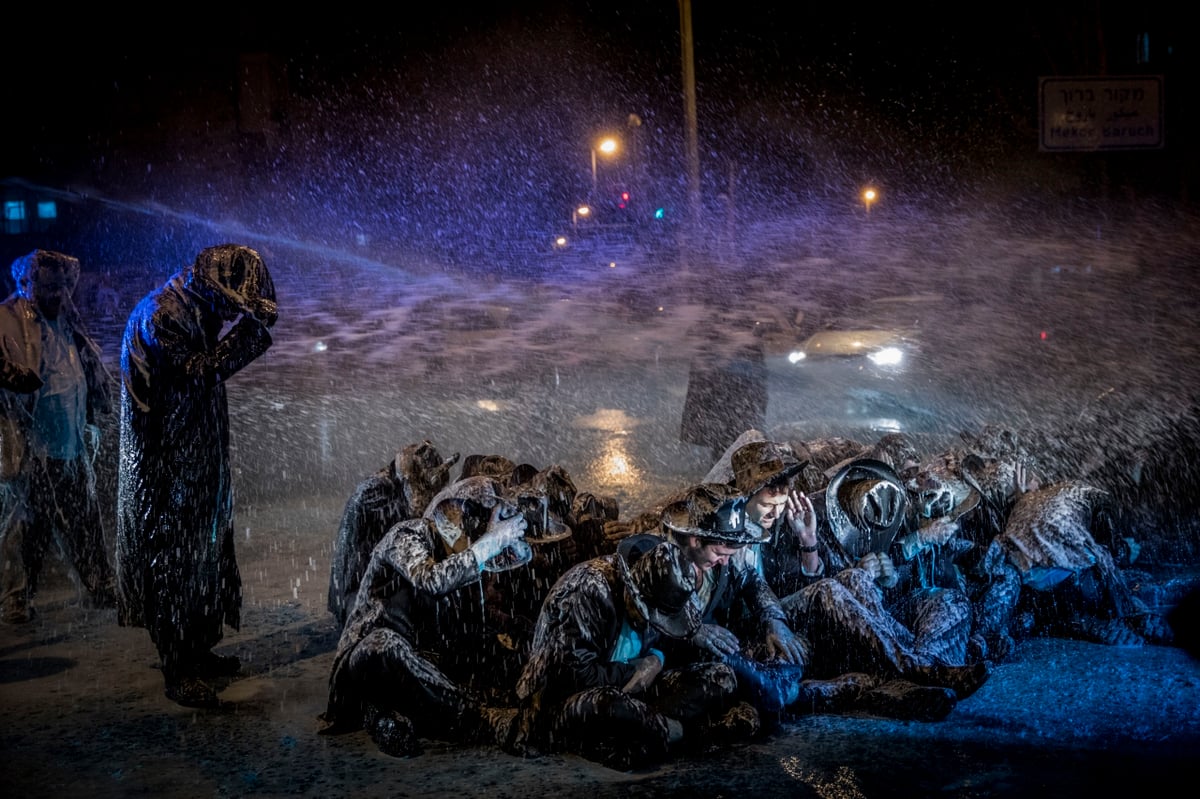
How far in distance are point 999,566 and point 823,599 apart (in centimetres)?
117

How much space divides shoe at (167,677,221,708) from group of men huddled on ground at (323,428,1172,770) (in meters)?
0.69

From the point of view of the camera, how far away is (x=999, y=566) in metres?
5.78

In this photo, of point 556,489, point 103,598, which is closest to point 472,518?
point 556,489

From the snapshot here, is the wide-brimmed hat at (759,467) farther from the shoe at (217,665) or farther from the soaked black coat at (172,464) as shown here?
the shoe at (217,665)

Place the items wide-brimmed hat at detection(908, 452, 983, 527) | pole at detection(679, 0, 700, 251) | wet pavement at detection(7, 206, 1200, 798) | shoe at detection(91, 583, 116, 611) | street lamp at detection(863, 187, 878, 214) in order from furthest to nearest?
street lamp at detection(863, 187, 878, 214), pole at detection(679, 0, 700, 251), shoe at detection(91, 583, 116, 611), wide-brimmed hat at detection(908, 452, 983, 527), wet pavement at detection(7, 206, 1200, 798)

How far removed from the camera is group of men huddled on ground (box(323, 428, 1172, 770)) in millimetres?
4512

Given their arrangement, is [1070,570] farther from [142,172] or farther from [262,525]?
[142,172]

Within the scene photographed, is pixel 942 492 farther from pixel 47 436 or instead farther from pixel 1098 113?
pixel 1098 113

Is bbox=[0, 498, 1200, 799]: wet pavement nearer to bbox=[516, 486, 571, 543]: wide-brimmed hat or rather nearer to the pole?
bbox=[516, 486, 571, 543]: wide-brimmed hat

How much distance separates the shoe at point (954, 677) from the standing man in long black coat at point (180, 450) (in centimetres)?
322

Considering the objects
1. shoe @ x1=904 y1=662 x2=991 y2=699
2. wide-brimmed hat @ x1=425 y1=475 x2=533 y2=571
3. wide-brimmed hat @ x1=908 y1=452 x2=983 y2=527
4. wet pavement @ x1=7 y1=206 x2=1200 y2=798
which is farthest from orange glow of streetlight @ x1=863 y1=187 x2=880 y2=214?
wide-brimmed hat @ x1=425 y1=475 x2=533 y2=571

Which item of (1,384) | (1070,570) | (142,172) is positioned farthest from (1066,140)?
(142,172)

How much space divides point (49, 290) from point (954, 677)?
17.6 ft

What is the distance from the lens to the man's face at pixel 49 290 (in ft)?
21.3
